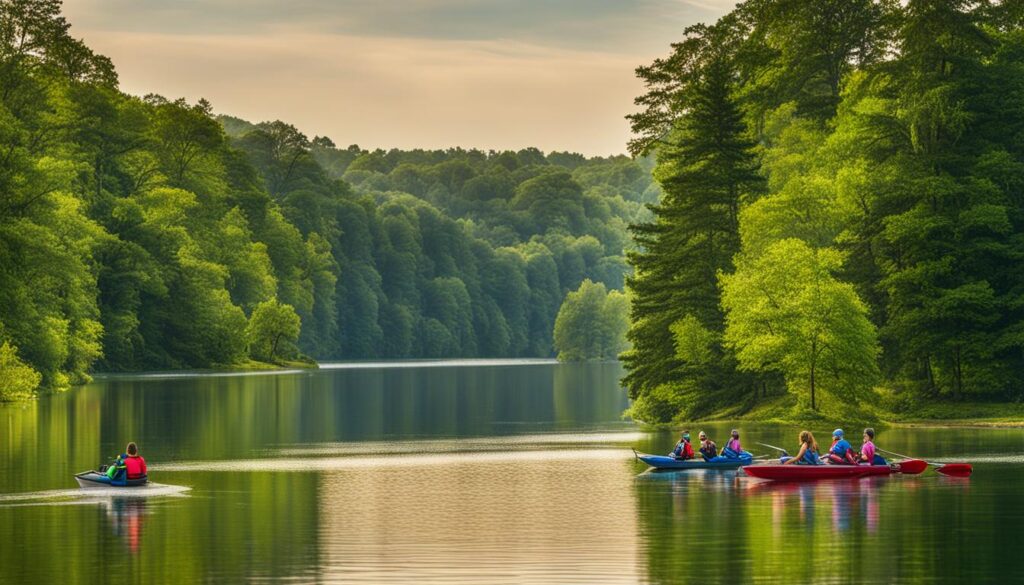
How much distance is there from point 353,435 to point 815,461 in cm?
2751

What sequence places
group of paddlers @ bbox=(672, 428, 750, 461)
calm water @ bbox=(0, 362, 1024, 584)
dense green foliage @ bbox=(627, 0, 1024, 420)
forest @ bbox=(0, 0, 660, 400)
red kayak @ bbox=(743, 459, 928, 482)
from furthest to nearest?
forest @ bbox=(0, 0, 660, 400), dense green foliage @ bbox=(627, 0, 1024, 420), group of paddlers @ bbox=(672, 428, 750, 461), red kayak @ bbox=(743, 459, 928, 482), calm water @ bbox=(0, 362, 1024, 584)

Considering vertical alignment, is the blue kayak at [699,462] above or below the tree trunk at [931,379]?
below

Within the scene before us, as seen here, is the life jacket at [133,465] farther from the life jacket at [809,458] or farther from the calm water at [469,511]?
the life jacket at [809,458]

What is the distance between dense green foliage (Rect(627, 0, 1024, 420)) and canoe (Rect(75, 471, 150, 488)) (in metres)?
32.8

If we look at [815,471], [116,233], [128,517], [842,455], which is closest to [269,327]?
[116,233]

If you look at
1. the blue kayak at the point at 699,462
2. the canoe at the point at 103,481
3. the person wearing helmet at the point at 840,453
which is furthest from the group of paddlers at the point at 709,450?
the canoe at the point at 103,481

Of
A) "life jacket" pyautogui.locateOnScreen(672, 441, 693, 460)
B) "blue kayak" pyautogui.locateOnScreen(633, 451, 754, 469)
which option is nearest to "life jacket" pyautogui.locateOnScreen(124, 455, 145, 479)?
"blue kayak" pyautogui.locateOnScreen(633, 451, 754, 469)

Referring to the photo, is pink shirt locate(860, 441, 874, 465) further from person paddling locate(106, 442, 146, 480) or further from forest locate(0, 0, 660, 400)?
forest locate(0, 0, 660, 400)

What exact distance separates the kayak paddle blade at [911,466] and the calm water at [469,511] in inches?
12.7

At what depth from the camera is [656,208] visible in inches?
3327

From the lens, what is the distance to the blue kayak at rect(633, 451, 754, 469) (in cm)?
5412

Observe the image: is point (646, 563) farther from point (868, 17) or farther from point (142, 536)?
point (868, 17)

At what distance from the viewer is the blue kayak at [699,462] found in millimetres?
54125

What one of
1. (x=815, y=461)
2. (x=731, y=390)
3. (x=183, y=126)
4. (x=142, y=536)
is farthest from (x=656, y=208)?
(x=183, y=126)
